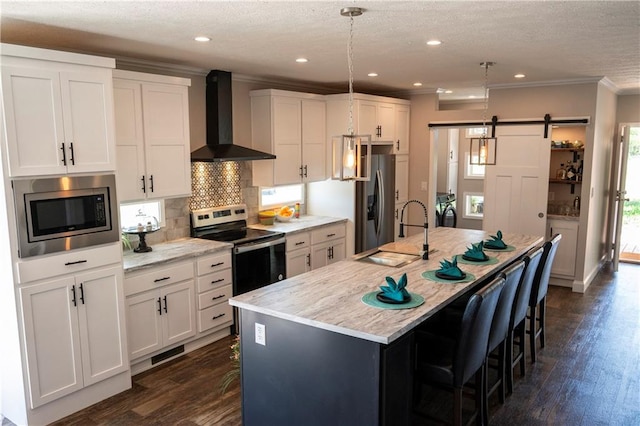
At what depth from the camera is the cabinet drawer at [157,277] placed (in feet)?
12.3

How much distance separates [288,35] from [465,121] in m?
3.82

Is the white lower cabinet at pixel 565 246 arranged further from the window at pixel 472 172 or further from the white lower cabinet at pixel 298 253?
the window at pixel 472 172

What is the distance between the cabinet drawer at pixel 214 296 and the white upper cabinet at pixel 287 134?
1.39 metres

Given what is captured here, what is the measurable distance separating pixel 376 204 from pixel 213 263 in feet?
8.58

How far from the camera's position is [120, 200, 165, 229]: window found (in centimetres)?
443

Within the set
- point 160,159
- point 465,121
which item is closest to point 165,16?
point 160,159

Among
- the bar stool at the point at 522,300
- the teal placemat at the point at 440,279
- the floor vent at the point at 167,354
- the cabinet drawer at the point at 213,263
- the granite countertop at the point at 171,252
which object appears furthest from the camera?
the cabinet drawer at the point at 213,263

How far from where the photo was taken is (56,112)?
3.11 meters

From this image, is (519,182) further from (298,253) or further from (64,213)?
(64,213)

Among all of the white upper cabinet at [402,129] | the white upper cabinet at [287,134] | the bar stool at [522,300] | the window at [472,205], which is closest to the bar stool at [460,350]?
the bar stool at [522,300]

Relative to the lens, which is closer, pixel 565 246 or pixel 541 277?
pixel 541 277

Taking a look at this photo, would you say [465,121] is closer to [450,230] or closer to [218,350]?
[450,230]

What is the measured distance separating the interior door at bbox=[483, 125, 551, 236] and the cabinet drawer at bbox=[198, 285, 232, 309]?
12.0 ft

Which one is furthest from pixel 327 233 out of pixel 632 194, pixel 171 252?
pixel 632 194
